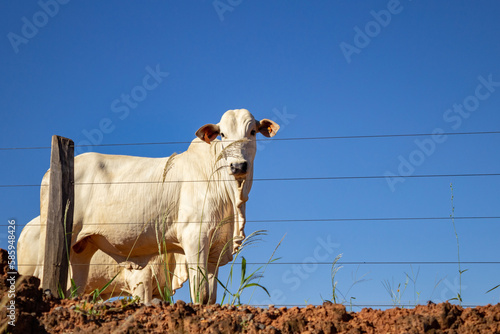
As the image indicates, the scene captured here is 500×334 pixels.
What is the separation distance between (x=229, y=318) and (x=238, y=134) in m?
4.90

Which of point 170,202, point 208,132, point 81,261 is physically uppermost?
point 208,132

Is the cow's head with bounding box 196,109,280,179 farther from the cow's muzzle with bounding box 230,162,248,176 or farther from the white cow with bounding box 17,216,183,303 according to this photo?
the white cow with bounding box 17,216,183,303

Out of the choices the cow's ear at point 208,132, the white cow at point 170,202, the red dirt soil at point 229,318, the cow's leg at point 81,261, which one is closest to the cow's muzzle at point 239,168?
the white cow at point 170,202

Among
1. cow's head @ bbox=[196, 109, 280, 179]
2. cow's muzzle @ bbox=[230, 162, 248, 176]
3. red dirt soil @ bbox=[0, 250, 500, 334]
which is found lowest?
red dirt soil @ bbox=[0, 250, 500, 334]

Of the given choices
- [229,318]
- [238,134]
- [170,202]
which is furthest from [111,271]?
[229,318]

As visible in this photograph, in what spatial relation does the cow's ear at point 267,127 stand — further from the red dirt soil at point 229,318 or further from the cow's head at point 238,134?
the red dirt soil at point 229,318

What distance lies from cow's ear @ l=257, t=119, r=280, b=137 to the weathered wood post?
3168mm

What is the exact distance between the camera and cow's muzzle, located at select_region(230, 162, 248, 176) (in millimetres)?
8031

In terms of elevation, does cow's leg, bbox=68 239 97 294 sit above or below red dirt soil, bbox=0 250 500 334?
above

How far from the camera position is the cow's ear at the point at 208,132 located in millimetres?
8969

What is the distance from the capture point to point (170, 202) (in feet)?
29.8

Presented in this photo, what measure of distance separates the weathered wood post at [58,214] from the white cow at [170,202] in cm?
213

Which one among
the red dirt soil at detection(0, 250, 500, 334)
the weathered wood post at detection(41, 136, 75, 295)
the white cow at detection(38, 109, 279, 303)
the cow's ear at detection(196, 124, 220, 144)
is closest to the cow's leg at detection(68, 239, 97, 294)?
the white cow at detection(38, 109, 279, 303)

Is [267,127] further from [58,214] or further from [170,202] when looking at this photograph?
[58,214]
